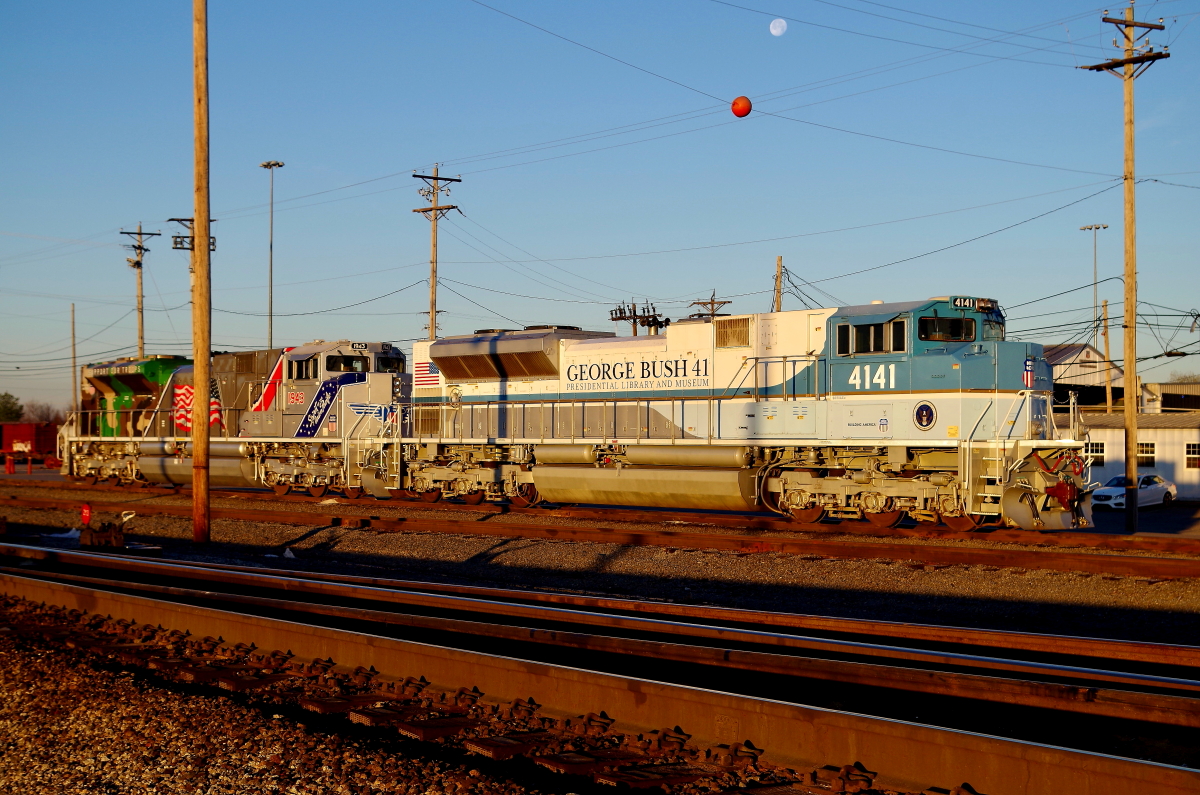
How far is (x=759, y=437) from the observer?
1767 cm

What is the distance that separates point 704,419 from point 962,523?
496cm

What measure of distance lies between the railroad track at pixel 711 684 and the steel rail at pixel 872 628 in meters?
0.02

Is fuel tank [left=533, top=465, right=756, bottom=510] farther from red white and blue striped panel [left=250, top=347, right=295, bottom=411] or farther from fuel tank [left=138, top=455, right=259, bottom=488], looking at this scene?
fuel tank [left=138, top=455, right=259, bottom=488]

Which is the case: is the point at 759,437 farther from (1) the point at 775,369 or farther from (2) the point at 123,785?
(2) the point at 123,785

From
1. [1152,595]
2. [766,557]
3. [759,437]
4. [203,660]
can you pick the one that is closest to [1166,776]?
[203,660]

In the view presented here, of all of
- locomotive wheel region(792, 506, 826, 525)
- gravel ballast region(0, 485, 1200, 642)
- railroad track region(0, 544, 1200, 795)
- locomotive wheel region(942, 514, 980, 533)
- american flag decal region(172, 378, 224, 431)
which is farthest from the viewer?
american flag decal region(172, 378, 224, 431)

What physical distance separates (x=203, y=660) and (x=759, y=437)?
1159 centimetres

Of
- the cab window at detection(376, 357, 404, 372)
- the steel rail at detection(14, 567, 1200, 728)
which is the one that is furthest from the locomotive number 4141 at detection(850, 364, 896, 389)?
the cab window at detection(376, 357, 404, 372)

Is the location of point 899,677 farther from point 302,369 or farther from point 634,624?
point 302,369

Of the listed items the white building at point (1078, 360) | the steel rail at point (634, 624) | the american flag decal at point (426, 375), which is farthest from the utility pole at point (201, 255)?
the white building at point (1078, 360)

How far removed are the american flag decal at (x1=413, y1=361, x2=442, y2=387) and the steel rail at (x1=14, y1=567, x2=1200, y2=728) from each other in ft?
47.1

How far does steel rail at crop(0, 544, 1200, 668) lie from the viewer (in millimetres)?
6855

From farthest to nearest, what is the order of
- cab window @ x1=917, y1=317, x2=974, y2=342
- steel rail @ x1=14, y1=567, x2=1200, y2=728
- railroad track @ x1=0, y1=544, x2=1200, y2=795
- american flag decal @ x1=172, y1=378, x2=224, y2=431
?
1. american flag decal @ x1=172, y1=378, x2=224, y2=431
2. cab window @ x1=917, y1=317, x2=974, y2=342
3. steel rail @ x1=14, y1=567, x2=1200, y2=728
4. railroad track @ x1=0, y1=544, x2=1200, y2=795

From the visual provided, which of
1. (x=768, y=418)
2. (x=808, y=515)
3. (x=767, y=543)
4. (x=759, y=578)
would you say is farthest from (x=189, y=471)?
(x=759, y=578)
